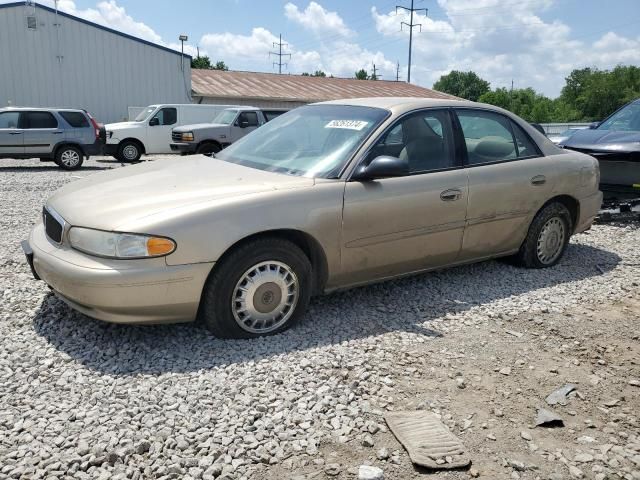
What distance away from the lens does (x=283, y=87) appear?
34.1 meters

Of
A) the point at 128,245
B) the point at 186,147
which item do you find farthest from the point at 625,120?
the point at 186,147

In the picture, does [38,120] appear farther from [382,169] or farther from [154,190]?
[382,169]

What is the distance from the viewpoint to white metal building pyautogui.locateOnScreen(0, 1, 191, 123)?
77.4 feet

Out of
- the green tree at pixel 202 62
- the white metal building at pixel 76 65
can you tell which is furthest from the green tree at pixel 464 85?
the white metal building at pixel 76 65

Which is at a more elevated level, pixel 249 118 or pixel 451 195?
pixel 249 118

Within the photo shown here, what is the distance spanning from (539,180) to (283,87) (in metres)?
30.6

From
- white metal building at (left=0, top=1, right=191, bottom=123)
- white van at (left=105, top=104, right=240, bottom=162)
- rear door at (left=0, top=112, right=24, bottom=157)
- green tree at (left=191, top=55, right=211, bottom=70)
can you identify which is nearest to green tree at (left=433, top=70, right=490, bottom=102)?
green tree at (left=191, top=55, right=211, bottom=70)

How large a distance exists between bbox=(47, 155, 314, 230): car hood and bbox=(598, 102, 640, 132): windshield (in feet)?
22.3

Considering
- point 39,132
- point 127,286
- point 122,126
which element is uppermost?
point 122,126

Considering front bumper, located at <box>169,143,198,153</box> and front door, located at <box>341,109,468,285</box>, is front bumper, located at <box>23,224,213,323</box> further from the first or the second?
front bumper, located at <box>169,143,198,153</box>

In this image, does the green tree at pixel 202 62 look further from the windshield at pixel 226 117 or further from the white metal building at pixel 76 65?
the windshield at pixel 226 117

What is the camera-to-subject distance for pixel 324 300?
4520 millimetres

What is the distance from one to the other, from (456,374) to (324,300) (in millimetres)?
1415

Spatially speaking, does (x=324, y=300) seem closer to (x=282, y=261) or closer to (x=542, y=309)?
(x=282, y=261)
